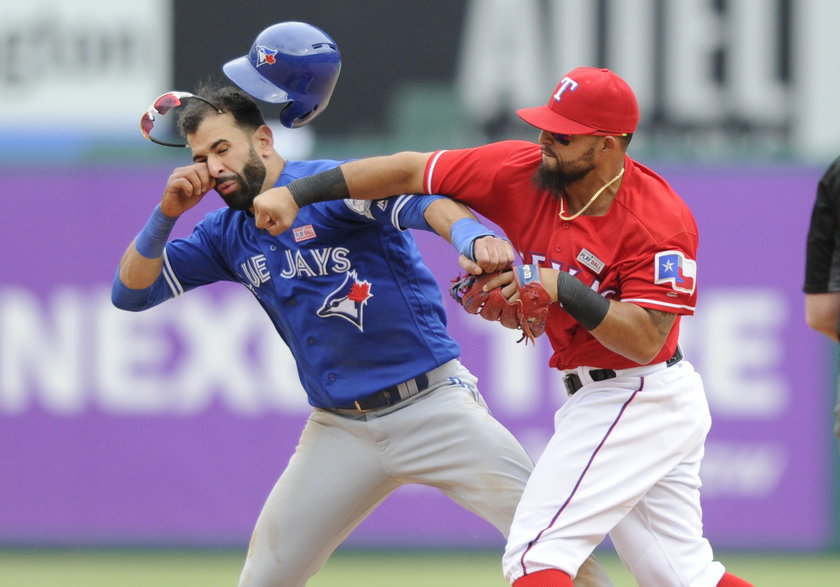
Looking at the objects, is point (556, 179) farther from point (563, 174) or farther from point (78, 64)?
point (78, 64)

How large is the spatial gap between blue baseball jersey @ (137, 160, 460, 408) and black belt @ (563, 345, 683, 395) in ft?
1.57

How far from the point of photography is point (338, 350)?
509cm

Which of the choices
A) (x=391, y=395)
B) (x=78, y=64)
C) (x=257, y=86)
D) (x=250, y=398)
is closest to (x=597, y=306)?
(x=391, y=395)

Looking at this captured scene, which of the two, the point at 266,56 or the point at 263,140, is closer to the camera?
the point at 266,56

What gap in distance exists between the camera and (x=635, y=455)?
468 centimetres

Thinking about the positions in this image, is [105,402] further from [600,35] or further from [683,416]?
[600,35]

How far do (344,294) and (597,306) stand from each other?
103 cm

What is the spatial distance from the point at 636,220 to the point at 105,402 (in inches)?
185

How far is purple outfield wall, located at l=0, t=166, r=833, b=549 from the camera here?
326 inches

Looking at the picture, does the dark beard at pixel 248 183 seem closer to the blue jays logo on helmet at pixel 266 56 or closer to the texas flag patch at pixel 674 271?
the blue jays logo on helmet at pixel 266 56

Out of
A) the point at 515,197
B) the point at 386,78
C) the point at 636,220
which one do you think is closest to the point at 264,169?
the point at 515,197

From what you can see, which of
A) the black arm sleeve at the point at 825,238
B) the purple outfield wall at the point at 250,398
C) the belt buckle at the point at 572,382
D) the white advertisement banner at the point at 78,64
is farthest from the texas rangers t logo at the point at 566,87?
the white advertisement banner at the point at 78,64

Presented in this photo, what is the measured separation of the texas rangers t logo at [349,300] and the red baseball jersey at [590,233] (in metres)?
0.48

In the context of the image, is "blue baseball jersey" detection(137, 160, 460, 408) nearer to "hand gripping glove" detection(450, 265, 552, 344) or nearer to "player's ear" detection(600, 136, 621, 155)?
"hand gripping glove" detection(450, 265, 552, 344)
